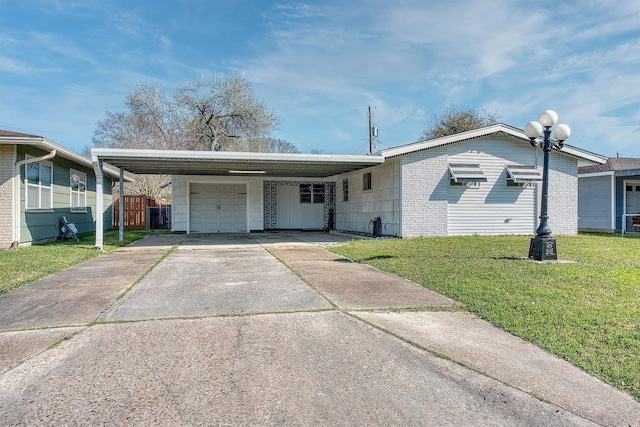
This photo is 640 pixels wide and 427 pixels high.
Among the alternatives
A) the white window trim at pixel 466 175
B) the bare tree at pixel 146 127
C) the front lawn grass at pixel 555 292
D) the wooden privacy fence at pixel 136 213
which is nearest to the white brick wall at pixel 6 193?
the front lawn grass at pixel 555 292

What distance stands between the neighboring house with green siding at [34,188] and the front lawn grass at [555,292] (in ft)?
27.3

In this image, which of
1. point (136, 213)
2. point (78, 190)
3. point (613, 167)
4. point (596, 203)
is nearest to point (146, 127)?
point (136, 213)

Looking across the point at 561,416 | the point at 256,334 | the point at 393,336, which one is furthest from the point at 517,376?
the point at 256,334

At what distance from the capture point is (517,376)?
276cm

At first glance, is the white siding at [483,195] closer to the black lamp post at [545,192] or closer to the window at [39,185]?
the black lamp post at [545,192]

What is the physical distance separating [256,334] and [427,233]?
946cm

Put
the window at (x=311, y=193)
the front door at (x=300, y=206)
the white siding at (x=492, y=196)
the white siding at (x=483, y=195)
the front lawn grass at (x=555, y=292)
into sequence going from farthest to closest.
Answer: the window at (x=311, y=193) < the front door at (x=300, y=206) < the white siding at (x=492, y=196) < the white siding at (x=483, y=195) < the front lawn grass at (x=555, y=292)

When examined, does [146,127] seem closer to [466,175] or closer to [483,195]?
[466,175]

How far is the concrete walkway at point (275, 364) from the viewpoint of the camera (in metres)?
2.25

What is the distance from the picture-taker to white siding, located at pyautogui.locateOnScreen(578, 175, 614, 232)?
1584 centimetres

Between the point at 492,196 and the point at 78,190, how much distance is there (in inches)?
570

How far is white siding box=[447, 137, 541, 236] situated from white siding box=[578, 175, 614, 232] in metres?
5.20

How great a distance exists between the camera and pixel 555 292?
16.1 ft

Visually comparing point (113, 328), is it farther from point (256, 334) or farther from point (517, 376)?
point (517, 376)
